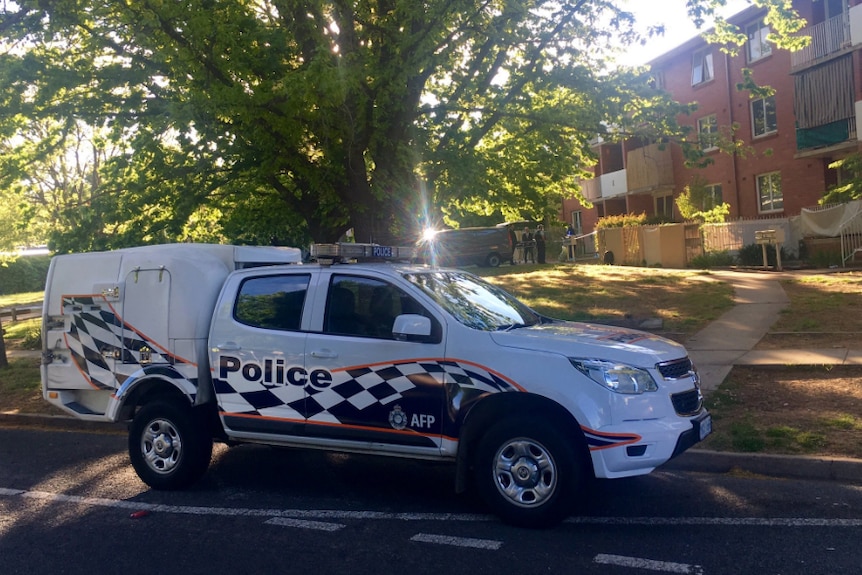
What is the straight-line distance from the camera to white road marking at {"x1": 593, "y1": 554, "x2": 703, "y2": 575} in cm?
468

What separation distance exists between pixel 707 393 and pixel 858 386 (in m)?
1.61

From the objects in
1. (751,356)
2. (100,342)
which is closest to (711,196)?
(751,356)

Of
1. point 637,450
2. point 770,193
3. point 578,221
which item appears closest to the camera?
point 637,450

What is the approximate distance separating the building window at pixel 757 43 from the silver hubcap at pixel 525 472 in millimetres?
25014

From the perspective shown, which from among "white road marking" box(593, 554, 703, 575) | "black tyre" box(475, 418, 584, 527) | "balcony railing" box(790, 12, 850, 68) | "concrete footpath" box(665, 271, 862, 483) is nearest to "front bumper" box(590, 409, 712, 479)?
"black tyre" box(475, 418, 584, 527)

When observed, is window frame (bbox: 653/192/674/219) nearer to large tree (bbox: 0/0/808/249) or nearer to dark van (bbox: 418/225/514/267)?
dark van (bbox: 418/225/514/267)

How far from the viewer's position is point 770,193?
28219 mm

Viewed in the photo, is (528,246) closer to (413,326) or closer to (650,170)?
(650,170)

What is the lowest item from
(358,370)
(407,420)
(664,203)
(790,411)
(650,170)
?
(790,411)

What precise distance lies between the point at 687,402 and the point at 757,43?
83.9ft

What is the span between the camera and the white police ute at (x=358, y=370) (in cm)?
545

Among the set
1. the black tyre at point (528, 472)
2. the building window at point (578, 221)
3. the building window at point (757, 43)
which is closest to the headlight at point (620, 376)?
the black tyre at point (528, 472)

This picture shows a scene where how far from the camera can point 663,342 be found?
6.04 meters

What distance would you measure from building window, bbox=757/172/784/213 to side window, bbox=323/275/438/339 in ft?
80.8
